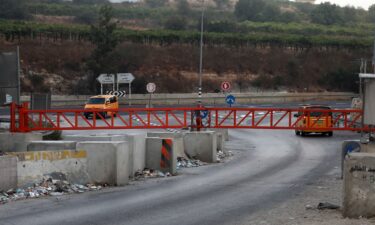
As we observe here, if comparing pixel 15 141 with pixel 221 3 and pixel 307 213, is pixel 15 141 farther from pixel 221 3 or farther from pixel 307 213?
pixel 221 3

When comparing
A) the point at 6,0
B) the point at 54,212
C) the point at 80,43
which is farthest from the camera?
the point at 6,0

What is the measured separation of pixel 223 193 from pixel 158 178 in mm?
3566

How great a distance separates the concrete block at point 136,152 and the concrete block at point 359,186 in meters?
8.28

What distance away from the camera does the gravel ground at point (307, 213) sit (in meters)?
12.2

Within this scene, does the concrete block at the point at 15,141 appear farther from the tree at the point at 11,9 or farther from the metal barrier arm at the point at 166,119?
the tree at the point at 11,9

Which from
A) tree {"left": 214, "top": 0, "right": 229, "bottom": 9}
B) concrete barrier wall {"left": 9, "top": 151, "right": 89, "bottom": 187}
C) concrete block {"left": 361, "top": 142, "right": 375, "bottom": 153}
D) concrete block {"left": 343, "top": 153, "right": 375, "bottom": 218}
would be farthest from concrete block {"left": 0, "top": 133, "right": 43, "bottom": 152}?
tree {"left": 214, "top": 0, "right": 229, "bottom": 9}

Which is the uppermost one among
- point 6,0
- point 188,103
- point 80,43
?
point 6,0

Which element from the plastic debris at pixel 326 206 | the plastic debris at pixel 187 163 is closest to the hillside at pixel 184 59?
the plastic debris at pixel 187 163

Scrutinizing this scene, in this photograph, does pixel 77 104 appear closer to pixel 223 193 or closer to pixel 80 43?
pixel 80 43

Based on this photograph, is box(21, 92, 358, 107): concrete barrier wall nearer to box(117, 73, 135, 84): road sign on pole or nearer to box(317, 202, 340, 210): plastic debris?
box(117, 73, 135, 84): road sign on pole

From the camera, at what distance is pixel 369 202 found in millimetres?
12195

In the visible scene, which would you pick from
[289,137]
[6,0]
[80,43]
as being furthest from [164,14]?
[289,137]

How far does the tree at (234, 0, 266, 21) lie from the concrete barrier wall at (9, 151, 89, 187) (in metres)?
129

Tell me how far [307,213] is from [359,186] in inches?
58.5
